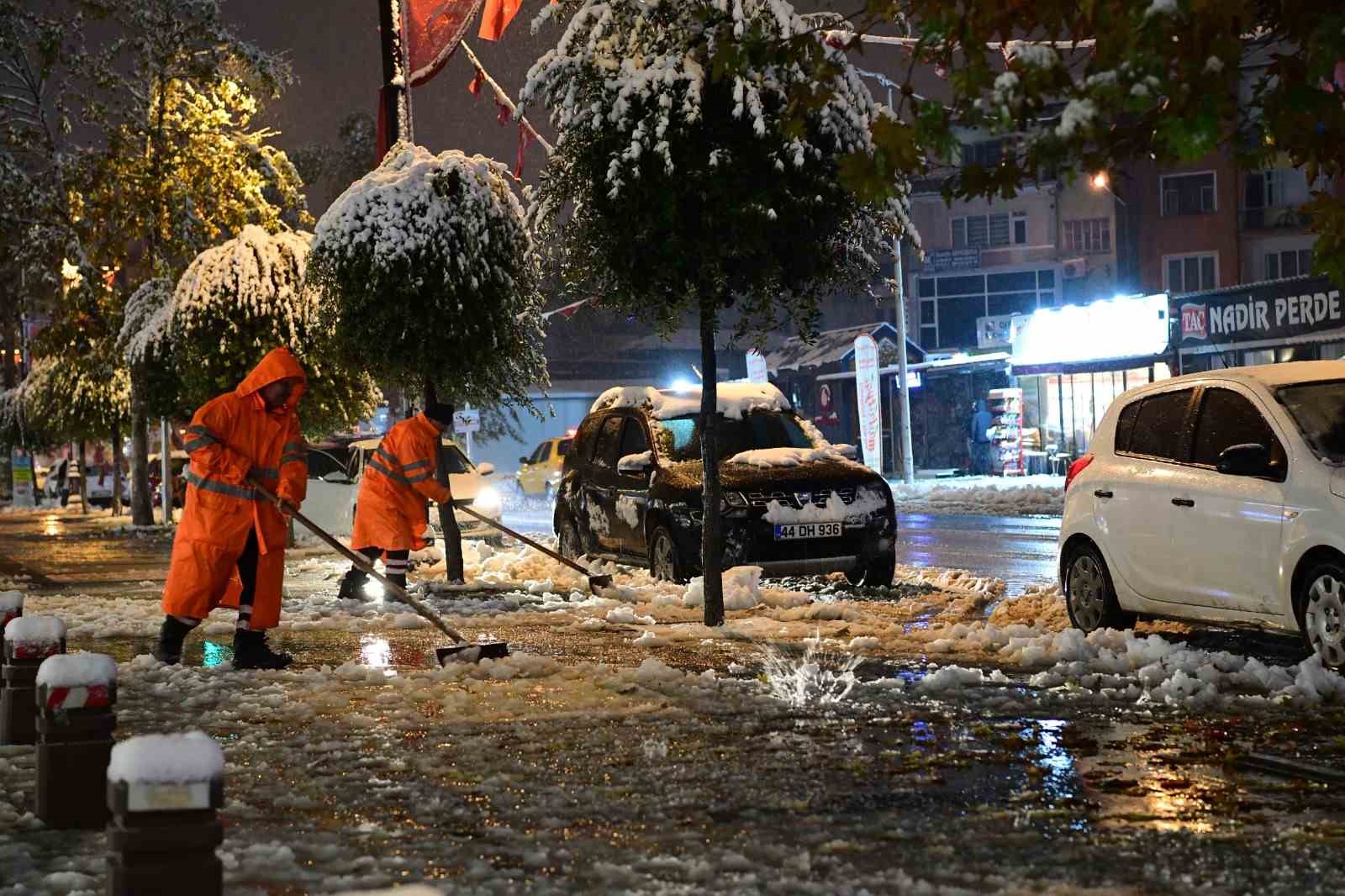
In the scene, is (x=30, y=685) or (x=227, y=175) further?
(x=227, y=175)

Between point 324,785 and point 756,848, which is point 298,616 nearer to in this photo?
point 324,785

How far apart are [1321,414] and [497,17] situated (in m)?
10.6

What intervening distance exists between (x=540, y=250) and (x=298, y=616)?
11.3ft

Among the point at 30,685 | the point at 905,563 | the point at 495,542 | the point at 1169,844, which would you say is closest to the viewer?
the point at 1169,844

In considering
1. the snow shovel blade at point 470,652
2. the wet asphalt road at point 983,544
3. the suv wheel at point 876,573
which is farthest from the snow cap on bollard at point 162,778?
the wet asphalt road at point 983,544

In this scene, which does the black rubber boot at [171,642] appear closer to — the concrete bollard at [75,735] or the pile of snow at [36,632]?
the pile of snow at [36,632]

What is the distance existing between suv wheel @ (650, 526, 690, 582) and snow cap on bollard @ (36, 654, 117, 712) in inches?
370

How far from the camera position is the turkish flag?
57.9ft

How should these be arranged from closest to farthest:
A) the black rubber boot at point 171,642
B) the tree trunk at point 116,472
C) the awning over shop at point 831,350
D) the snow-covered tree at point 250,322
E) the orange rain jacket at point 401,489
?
the black rubber boot at point 171,642
the orange rain jacket at point 401,489
the snow-covered tree at point 250,322
the tree trunk at point 116,472
the awning over shop at point 831,350

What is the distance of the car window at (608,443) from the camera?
57.4 feet

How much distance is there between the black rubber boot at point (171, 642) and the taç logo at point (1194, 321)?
2817 cm

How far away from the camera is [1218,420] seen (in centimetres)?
1024

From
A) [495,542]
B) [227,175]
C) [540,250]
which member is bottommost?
[495,542]

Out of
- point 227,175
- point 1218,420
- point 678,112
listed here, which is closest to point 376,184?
point 678,112
